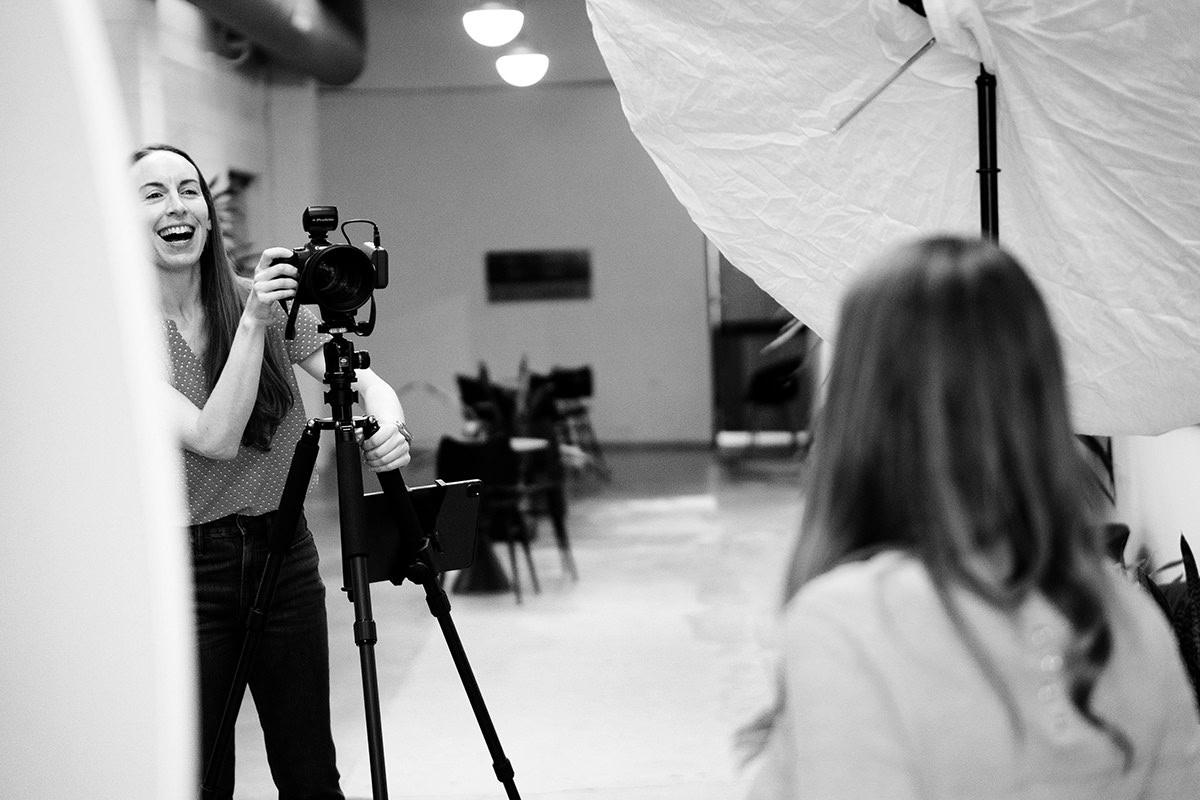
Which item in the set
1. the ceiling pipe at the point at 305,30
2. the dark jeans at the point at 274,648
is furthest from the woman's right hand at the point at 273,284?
the ceiling pipe at the point at 305,30

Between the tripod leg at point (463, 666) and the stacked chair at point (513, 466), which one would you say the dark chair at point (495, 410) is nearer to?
the stacked chair at point (513, 466)

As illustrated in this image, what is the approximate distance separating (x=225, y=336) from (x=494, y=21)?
16.8 feet

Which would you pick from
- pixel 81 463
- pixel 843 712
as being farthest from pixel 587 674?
pixel 81 463

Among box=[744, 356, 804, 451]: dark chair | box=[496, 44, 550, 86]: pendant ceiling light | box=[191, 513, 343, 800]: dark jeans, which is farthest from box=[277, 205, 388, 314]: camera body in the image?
box=[744, 356, 804, 451]: dark chair

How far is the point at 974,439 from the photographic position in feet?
2.56

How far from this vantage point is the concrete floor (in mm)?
3129

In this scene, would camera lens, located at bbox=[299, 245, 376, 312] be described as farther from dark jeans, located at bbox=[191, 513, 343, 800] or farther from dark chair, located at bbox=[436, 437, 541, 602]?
dark chair, located at bbox=[436, 437, 541, 602]

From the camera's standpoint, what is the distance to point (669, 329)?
11.5 meters

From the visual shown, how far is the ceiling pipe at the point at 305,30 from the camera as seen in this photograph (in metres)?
6.36

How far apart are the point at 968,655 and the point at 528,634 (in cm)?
394

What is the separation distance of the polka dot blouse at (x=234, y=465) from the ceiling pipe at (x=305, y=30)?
15.2ft

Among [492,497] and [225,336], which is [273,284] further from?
[492,497]

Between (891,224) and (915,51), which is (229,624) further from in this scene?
(915,51)

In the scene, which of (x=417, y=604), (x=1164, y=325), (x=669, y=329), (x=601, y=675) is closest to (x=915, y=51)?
(x=1164, y=325)
